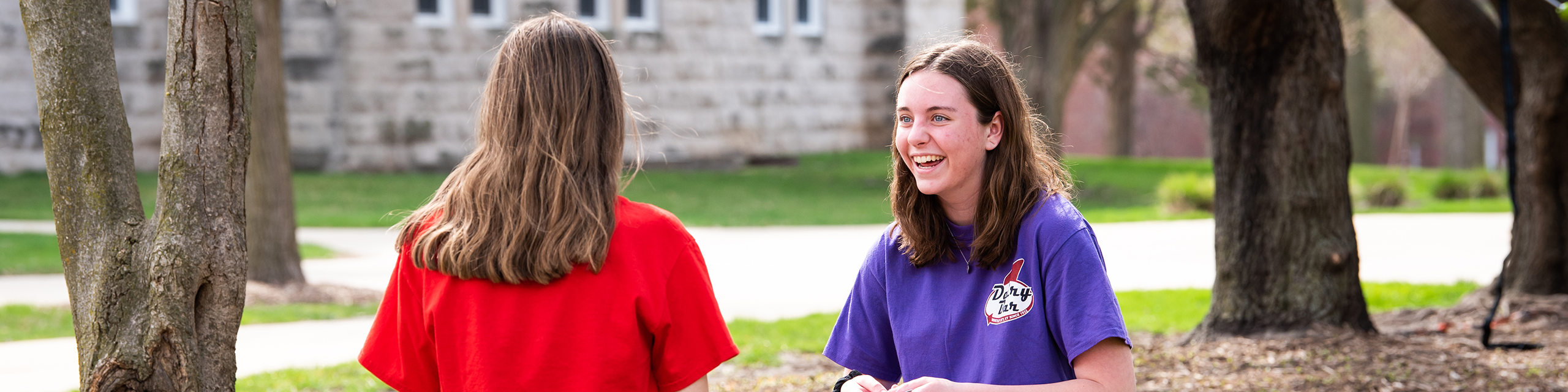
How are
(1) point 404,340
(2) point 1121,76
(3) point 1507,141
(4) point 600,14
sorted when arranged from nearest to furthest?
(1) point 404,340 < (3) point 1507,141 < (4) point 600,14 < (2) point 1121,76

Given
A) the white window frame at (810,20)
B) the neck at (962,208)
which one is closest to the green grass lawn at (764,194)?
the white window frame at (810,20)

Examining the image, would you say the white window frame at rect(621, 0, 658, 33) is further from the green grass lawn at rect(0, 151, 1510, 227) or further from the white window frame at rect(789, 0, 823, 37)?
the white window frame at rect(789, 0, 823, 37)

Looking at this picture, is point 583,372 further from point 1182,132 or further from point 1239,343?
point 1182,132

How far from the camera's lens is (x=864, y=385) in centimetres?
238

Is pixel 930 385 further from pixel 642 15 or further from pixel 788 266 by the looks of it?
pixel 642 15

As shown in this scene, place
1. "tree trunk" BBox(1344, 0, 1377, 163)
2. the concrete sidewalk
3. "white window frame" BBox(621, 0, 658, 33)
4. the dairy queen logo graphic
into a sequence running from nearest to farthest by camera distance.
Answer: the dairy queen logo graphic, the concrete sidewalk, "white window frame" BBox(621, 0, 658, 33), "tree trunk" BBox(1344, 0, 1377, 163)

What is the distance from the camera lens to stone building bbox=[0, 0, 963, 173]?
19.0m

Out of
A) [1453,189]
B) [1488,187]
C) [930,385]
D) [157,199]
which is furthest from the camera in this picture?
[1453,189]

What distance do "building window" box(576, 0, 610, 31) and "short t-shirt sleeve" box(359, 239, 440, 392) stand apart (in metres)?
19.1

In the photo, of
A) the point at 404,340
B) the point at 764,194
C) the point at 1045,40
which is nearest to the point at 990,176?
the point at 404,340

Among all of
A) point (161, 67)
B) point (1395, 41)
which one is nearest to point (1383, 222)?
point (161, 67)

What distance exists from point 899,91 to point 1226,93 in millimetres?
3925

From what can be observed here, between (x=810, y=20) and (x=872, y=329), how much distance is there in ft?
73.2

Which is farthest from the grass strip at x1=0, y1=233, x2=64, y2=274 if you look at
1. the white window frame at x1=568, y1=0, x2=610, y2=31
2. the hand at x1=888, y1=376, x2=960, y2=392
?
the white window frame at x1=568, y1=0, x2=610, y2=31
